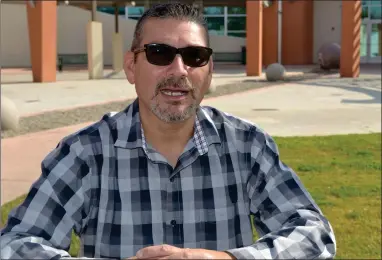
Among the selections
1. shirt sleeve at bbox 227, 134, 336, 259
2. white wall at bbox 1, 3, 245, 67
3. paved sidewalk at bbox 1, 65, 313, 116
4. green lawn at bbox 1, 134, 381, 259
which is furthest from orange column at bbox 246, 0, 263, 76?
shirt sleeve at bbox 227, 134, 336, 259

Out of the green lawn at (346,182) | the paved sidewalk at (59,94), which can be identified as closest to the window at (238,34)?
the paved sidewalk at (59,94)

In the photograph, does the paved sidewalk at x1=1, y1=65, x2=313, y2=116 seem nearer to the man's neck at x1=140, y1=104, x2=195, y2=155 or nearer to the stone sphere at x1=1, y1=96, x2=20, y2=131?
the stone sphere at x1=1, y1=96, x2=20, y2=131

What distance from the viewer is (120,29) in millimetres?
39562

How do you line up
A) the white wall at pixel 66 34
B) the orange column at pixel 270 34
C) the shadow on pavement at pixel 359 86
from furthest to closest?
the white wall at pixel 66 34, the orange column at pixel 270 34, the shadow on pavement at pixel 359 86

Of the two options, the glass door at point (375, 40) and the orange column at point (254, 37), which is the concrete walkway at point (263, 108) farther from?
the glass door at point (375, 40)

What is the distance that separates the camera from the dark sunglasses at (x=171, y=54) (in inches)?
69.9

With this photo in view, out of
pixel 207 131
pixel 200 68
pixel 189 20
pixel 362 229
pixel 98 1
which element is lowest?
pixel 362 229

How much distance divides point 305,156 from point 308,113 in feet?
16.6

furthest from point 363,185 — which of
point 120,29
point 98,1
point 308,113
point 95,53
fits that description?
point 120,29

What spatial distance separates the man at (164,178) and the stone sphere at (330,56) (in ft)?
92.1

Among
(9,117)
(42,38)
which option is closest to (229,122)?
(9,117)

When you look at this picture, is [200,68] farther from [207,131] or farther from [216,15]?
[216,15]

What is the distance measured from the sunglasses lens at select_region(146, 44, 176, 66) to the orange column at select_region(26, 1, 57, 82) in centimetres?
2245

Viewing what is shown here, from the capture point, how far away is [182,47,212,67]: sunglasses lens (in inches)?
70.7
